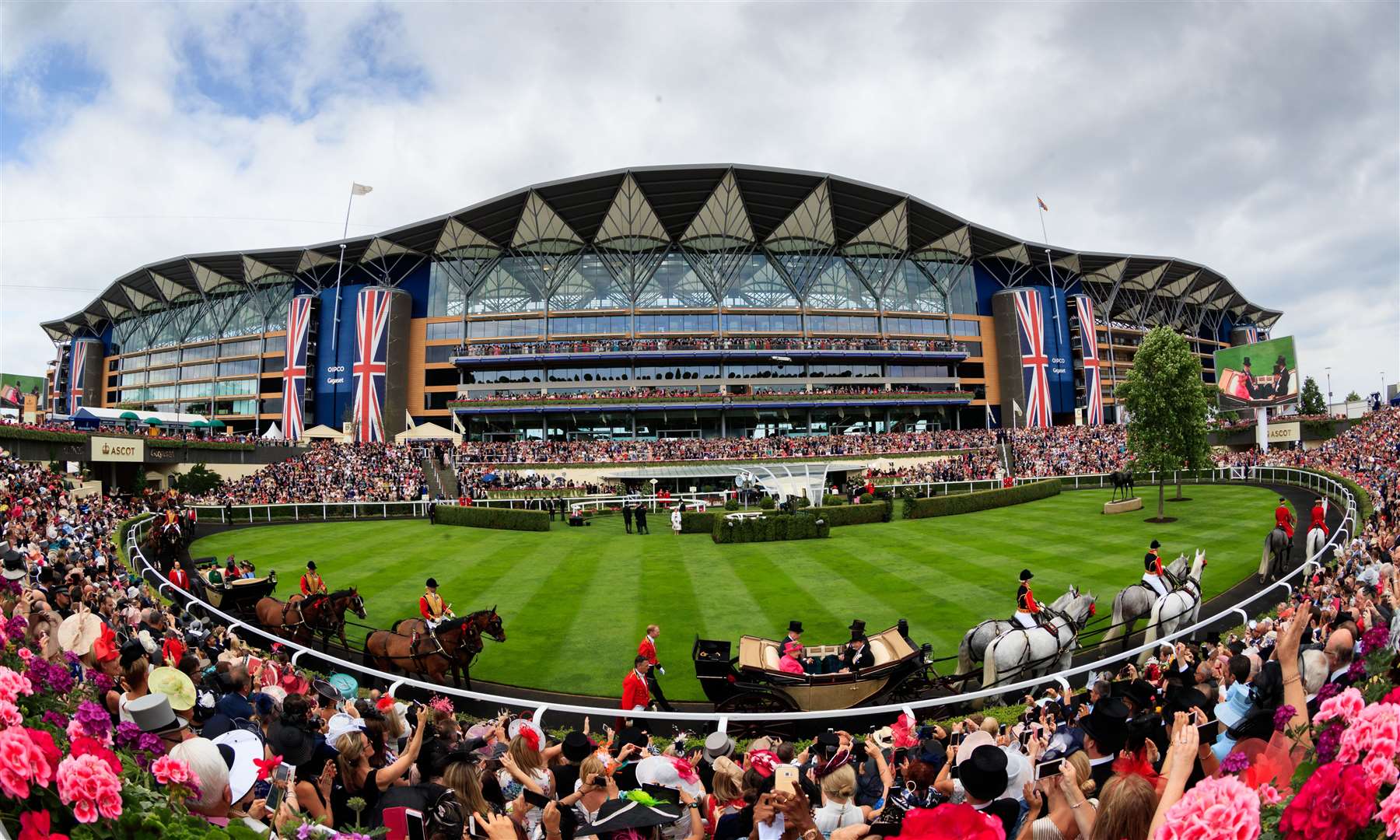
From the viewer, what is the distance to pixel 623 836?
4.16 metres

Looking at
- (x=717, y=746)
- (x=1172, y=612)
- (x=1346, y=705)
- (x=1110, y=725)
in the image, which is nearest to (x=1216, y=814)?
(x=1346, y=705)

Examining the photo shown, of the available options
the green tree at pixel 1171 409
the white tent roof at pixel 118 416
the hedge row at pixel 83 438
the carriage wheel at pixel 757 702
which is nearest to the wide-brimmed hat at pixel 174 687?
the carriage wheel at pixel 757 702

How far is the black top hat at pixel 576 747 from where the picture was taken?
5.28 metres

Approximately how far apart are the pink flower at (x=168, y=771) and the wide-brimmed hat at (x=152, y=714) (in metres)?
1.57

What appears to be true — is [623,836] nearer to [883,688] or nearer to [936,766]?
[936,766]

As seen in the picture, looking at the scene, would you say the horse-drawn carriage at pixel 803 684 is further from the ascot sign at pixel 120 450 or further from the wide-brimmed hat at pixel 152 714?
the ascot sign at pixel 120 450

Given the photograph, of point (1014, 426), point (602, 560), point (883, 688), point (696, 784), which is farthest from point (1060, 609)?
point (1014, 426)

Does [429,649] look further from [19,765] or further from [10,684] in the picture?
[19,765]

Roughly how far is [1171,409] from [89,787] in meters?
32.9

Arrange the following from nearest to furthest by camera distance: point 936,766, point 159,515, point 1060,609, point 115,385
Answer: point 936,766 < point 1060,609 < point 159,515 < point 115,385

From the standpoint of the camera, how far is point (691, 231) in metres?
65.2

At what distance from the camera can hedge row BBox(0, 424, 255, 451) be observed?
33906 millimetres

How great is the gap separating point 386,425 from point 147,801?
68411mm

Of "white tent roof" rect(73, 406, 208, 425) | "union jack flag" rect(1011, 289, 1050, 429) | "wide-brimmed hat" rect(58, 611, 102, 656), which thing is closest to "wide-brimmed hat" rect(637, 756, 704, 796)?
"wide-brimmed hat" rect(58, 611, 102, 656)
